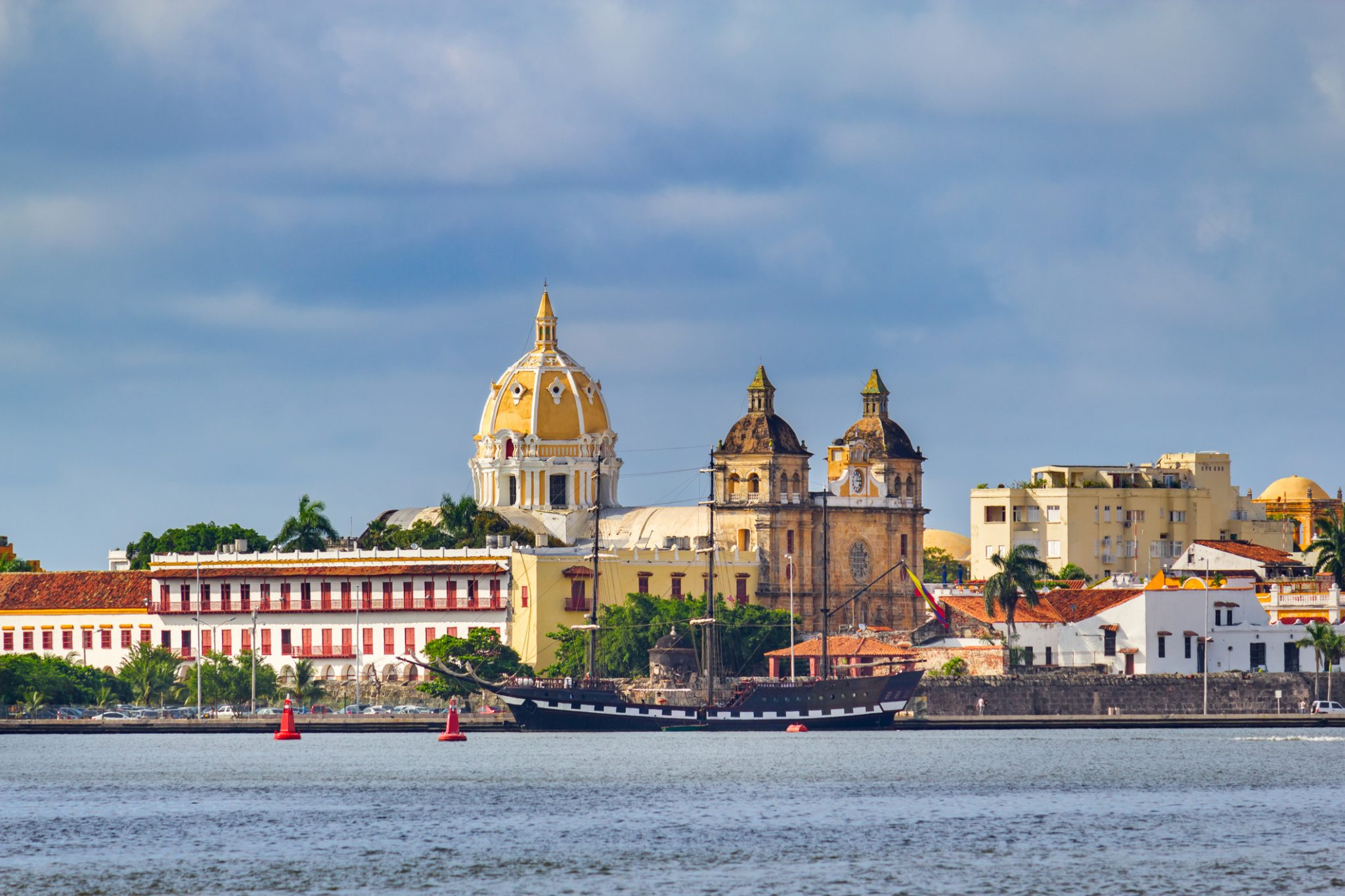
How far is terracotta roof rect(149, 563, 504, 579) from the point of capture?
463 feet

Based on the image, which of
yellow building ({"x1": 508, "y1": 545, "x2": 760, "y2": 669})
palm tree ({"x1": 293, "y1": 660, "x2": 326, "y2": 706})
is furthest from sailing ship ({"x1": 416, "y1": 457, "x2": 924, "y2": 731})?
palm tree ({"x1": 293, "y1": 660, "x2": 326, "y2": 706})

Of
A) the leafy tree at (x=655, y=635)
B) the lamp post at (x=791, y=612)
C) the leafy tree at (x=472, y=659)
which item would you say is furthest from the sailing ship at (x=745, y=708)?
the leafy tree at (x=472, y=659)

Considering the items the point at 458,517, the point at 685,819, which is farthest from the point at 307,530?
the point at 685,819

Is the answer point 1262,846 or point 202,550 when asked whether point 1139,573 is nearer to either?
point 202,550

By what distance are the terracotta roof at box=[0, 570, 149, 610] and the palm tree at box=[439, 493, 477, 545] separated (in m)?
15.9

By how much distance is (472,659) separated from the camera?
133250 millimetres

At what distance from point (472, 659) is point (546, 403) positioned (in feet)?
120

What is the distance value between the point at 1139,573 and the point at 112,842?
125 meters

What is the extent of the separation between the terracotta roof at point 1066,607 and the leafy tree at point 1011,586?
0.62 m

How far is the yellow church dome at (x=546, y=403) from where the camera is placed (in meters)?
168

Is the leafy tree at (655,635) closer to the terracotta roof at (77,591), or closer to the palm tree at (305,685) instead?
the palm tree at (305,685)

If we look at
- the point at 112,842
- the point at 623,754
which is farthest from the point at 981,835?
the point at 623,754

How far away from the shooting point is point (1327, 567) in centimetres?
14550

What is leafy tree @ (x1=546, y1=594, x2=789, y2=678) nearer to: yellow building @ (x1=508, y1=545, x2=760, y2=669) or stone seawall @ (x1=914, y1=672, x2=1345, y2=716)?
yellow building @ (x1=508, y1=545, x2=760, y2=669)
